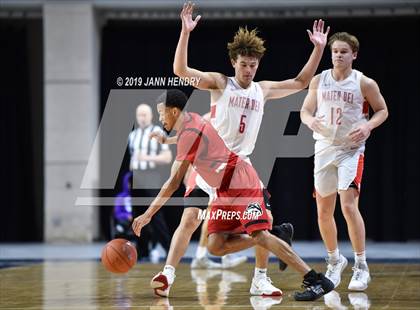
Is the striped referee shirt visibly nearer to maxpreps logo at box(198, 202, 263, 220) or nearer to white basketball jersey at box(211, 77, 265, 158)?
white basketball jersey at box(211, 77, 265, 158)

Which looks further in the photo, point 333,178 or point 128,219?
point 128,219

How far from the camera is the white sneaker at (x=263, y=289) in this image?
18.5 feet

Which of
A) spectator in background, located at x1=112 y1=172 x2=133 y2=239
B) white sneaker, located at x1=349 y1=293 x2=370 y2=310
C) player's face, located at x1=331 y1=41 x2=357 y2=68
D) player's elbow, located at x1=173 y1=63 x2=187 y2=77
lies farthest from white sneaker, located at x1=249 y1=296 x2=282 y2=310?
spectator in background, located at x1=112 y1=172 x2=133 y2=239

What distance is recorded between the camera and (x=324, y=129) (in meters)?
6.03

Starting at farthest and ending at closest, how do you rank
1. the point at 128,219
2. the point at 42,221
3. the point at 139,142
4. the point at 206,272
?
1. the point at 42,221
2. the point at 128,219
3. the point at 139,142
4. the point at 206,272

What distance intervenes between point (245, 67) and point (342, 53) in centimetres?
81

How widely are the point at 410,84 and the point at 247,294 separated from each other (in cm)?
677

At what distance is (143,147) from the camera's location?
9.48 m

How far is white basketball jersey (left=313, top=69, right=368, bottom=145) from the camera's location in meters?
6.04

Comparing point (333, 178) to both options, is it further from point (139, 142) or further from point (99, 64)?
point (99, 64)

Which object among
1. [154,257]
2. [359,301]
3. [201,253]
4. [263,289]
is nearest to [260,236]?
[263,289]

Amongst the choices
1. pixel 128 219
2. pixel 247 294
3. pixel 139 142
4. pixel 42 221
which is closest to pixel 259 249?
pixel 247 294

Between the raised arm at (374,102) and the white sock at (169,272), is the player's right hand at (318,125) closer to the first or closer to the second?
the raised arm at (374,102)

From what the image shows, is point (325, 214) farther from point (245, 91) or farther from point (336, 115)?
point (245, 91)
